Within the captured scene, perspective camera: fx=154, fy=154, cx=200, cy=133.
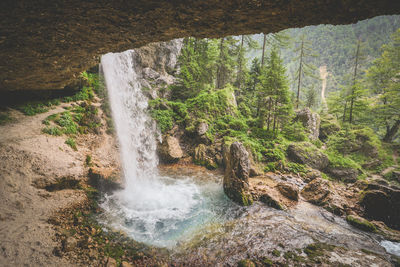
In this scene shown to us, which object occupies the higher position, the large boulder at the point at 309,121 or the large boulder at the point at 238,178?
the large boulder at the point at 309,121

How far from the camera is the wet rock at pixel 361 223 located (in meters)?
5.94

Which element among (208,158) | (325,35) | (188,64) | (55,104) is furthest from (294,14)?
(325,35)

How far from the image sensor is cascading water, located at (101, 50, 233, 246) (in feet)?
18.4

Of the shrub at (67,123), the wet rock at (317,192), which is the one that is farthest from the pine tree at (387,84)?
the shrub at (67,123)

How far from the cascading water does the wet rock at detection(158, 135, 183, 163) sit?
21.0 inches

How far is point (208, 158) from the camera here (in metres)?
11.0

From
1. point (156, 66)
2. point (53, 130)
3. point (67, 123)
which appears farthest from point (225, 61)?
point (53, 130)

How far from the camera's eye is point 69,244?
11.6 feet

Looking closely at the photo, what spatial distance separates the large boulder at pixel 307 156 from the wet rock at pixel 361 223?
585 cm

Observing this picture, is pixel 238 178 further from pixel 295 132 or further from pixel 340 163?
pixel 340 163

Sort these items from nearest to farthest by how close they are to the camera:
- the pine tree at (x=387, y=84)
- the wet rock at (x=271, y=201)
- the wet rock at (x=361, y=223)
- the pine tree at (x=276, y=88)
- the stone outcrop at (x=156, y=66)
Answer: the wet rock at (x=361, y=223), the wet rock at (x=271, y=201), the pine tree at (x=276, y=88), the stone outcrop at (x=156, y=66), the pine tree at (x=387, y=84)

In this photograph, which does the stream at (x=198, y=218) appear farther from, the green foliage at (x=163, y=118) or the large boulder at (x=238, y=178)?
the green foliage at (x=163, y=118)

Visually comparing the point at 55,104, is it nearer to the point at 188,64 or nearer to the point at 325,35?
the point at 188,64

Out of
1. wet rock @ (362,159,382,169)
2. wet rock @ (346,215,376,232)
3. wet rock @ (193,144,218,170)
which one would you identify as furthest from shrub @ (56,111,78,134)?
wet rock @ (362,159,382,169)
